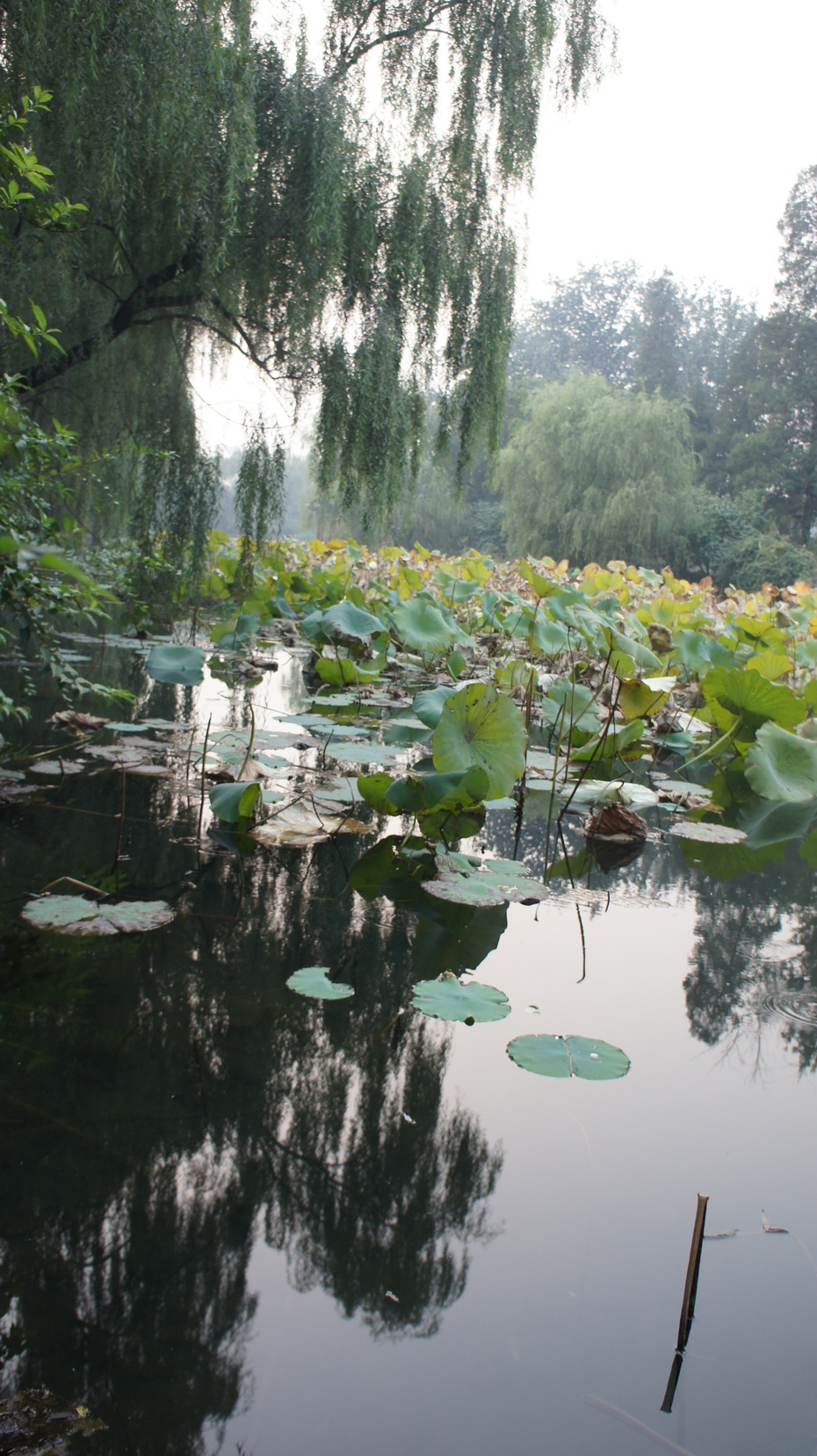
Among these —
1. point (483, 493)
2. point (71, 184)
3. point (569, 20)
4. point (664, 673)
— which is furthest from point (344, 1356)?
point (483, 493)

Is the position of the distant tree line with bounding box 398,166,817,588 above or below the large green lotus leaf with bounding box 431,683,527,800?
above

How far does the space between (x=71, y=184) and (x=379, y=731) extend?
7.98ft

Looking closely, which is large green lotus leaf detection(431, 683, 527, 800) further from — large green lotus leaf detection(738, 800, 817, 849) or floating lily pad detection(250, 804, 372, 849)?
large green lotus leaf detection(738, 800, 817, 849)

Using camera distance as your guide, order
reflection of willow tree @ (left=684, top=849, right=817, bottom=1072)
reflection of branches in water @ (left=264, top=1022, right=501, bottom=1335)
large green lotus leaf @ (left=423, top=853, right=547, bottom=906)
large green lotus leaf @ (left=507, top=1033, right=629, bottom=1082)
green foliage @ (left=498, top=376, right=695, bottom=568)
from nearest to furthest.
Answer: reflection of branches in water @ (left=264, top=1022, right=501, bottom=1335) < large green lotus leaf @ (left=507, top=1033, right=629, bottom=1082) < reflection of willow tree @ (left=684, top=849, right=817, bottom=1072) < large green lotus leaf @ (left=423, top=853, right=547, bottom=906) < green foliage @ (left=498, top=376, right=695, bottom=568)

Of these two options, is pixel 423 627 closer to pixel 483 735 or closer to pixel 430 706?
pixel 430 706

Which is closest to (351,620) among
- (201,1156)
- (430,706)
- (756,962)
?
(430,706)

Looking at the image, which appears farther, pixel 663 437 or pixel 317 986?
pixel 663 437

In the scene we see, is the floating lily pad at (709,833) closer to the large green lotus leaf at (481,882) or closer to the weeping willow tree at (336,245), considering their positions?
the large green lotus leaf at (481,882)

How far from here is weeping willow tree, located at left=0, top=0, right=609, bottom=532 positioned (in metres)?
3.65

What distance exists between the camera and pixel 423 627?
2.81m

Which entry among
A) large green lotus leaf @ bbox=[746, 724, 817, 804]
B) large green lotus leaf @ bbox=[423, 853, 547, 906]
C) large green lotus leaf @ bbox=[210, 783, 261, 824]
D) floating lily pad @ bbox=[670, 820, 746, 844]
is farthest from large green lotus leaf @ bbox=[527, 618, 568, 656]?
large green lotus leaf @ bbox=[210, 783, 261, 824]

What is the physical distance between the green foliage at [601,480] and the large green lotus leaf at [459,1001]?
16.2 meters

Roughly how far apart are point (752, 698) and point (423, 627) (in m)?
1.05

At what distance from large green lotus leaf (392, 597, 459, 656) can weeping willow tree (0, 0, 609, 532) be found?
171 centimetres
